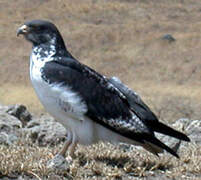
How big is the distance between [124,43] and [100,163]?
29.9 meters

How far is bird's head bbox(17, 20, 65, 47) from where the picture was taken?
6.25m

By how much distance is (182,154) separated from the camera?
728cm

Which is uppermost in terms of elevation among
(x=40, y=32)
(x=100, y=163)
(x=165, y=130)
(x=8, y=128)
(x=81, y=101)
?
(x=40, y=32)

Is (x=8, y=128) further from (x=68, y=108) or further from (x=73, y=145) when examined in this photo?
(x=68, y=108)

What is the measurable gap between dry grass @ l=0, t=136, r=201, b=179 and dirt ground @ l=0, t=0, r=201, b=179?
1549 centimetres

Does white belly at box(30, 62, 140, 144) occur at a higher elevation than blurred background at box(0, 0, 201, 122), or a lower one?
higher

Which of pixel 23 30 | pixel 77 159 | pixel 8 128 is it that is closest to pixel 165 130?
pixel 77 159

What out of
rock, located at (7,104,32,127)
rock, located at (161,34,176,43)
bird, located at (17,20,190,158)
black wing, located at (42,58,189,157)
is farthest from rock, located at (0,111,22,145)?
rock, located at (161,34,176,43)

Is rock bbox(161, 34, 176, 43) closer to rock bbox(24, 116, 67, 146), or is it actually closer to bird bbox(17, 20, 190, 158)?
rock bbox(24, 116, 67, 146)

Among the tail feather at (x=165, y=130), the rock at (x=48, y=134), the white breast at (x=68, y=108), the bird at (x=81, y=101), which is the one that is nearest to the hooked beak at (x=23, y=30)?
the bird at (x=81, y=101)

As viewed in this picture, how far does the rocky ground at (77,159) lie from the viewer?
565 cm

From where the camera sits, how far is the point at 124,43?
35875 millimetres

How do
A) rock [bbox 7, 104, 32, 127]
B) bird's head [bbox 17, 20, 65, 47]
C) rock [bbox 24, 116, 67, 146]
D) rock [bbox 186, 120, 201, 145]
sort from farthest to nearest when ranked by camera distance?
rock [bbox 7, 104, 32, 127] → rock [bbox 186, 120, 201, 145] → rock [bbox 24, 116, 67, 146] → bird's head [bbox 17, 20, 65, 47]

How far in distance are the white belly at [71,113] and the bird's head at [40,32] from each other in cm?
35
